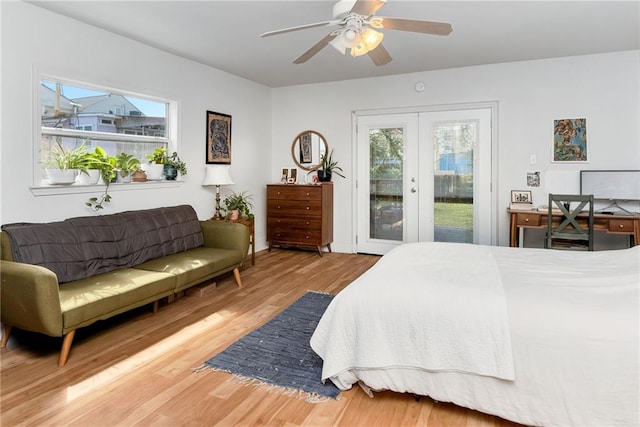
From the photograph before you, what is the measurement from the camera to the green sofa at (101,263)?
2395 mm

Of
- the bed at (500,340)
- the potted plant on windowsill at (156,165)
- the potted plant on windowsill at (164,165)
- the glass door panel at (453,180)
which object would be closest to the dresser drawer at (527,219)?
the glass door panel at (453,180)

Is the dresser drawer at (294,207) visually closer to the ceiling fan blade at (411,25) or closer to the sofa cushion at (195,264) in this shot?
the sofa cushion at (195,264)

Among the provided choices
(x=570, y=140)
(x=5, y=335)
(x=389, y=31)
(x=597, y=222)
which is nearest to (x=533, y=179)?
(x=570, y=140)

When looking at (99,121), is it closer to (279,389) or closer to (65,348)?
(65,348)

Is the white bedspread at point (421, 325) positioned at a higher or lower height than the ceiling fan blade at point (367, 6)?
lower

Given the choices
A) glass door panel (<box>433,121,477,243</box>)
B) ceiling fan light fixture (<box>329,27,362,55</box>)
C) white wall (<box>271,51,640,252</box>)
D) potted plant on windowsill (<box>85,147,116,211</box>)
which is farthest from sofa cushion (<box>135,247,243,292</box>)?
glass door panel (<box>433,121,477,243</box>)

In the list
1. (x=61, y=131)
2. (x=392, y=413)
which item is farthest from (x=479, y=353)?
(x=61, y=131)

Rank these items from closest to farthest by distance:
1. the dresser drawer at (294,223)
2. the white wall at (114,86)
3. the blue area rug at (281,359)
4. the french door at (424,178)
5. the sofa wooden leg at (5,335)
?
the blue area rug at (281,359) < the sofa wooden leg at (5,335) < the white wall at (114,86) < the french door at (424,178) < the dresser drawer at (294,223)

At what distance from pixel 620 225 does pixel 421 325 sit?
3231 mm

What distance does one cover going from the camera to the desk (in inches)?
153

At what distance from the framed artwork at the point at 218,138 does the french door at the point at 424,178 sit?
5.99ft

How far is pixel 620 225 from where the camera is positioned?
154 inches

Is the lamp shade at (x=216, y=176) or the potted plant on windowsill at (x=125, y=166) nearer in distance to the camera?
the potted plant on windowsill at (x=125, y=166)

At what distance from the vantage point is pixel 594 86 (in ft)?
14.4
